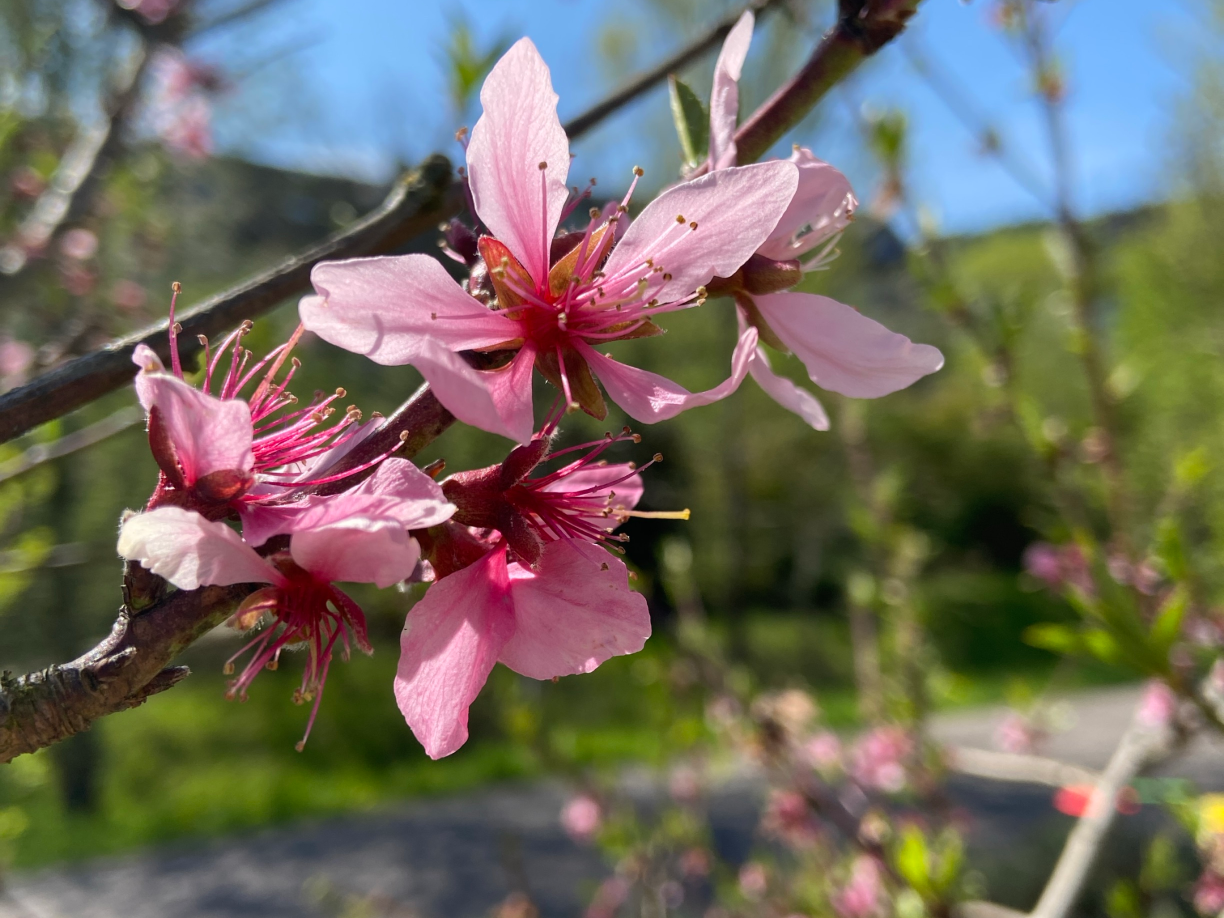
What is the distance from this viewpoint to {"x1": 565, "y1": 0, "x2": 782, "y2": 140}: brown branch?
76 centimetres

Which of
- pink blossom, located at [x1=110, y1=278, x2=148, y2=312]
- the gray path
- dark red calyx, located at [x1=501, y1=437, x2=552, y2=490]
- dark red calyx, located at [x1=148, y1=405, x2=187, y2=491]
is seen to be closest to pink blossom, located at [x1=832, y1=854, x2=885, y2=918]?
dark red calyx, located at [x1=501, y1=437, x2=552, y2=490]

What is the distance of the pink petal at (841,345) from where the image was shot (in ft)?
1.70

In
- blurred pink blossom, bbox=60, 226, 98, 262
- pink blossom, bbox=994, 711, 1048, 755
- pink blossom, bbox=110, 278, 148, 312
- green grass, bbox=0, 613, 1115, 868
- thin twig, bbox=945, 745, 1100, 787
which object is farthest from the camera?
green grass, bbox=0, 613, 1115, 868

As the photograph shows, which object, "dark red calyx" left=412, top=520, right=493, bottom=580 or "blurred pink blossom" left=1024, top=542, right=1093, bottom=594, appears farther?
"blurred pink blossom" left=1024, top=542, right=1093, bottom=594

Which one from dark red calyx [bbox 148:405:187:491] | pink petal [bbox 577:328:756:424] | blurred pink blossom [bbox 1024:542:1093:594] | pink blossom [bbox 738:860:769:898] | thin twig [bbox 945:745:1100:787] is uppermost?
dark red calyx [bbox 148:405:187:491]

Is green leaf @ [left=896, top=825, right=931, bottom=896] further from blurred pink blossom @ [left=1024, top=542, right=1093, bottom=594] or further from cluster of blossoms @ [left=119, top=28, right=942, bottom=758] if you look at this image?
blurred pink blossom @ [left=1024, top=542, right=1093, bottom=594]

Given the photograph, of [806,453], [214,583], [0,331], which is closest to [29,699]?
[214,583]

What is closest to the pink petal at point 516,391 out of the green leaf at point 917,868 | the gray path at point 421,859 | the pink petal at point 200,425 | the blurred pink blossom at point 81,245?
the pink petal at point 200,425

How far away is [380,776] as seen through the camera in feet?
22.8

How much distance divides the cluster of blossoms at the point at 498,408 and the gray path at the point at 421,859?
13.3ft

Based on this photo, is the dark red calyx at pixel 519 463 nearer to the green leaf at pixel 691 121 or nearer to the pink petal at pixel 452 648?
the pink petal at pixel 452 648

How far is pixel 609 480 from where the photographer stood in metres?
0.55

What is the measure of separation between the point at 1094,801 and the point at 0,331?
3.45 meters

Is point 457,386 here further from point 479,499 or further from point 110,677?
point 110,677
